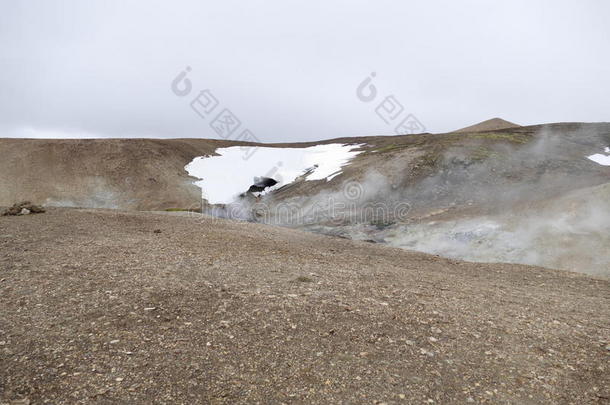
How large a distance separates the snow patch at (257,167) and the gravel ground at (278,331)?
80.9 ft

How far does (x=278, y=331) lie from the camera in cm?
733

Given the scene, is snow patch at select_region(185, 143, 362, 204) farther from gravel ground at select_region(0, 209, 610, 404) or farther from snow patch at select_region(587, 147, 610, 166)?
gravel ground at select_region(0, 209, 610, 404)

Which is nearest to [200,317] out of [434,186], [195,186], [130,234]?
[130,234]

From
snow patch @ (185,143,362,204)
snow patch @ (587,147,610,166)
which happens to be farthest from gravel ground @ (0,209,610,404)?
snow patch @ (185,143,362,204)

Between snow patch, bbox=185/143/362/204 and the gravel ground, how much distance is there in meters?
24.7

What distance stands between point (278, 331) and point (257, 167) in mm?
38354

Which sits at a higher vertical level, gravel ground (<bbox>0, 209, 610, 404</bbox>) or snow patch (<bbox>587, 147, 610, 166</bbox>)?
snow patch (<bbox>587, 147, 610, 166</bbox>)

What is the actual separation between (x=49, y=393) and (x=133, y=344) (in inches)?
56.9

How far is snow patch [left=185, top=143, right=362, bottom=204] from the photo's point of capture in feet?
126

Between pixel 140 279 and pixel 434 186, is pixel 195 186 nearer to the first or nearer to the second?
pixel 434 186

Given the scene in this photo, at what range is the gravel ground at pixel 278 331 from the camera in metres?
5.68

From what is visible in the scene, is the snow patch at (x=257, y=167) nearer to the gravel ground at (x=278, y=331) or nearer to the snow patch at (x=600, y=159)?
the snow patch at (x=600, y=159)

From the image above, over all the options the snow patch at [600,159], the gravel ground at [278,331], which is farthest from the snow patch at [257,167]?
the gravel ground at [278,331]

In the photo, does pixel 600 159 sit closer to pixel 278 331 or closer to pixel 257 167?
pixel 257 167
